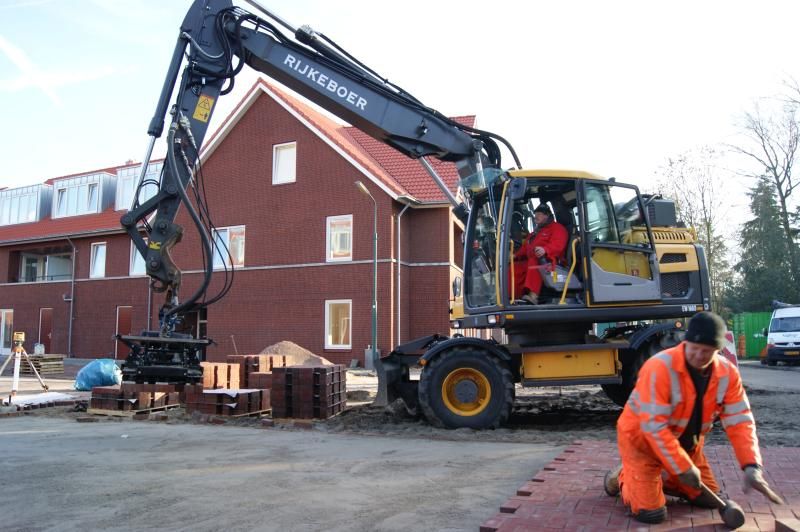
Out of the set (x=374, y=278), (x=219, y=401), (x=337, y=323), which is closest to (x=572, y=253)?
(x=219, y=401)

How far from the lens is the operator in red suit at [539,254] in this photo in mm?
8258

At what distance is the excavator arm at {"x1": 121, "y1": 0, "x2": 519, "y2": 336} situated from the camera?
962 centimetres

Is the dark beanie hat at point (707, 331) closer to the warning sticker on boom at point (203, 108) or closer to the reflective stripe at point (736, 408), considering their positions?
the reflective stripe at point (736, 408)

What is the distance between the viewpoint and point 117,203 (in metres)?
31.3

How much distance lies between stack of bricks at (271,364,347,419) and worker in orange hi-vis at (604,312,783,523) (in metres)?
5.93

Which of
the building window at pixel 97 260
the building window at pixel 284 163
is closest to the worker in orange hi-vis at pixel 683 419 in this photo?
the building window at pixel 284 163

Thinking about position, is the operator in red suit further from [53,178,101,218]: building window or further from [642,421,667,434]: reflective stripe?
[53,178,101,218]: building window

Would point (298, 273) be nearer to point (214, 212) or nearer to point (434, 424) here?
point (214, 212)

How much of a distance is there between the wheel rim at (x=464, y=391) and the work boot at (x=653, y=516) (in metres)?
4.55

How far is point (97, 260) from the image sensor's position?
29281mm

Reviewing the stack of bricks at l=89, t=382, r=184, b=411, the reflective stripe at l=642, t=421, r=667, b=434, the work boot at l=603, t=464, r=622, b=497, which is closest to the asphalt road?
the work boot at l=603, t=464, r=622, b=497

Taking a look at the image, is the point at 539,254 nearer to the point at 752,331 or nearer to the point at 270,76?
the point at 270,76

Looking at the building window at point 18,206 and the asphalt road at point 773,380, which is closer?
the asphalt road at point 773,380

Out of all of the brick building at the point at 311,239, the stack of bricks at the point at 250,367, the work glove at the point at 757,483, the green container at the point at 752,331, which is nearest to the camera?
the work glove at the point at 757,483
